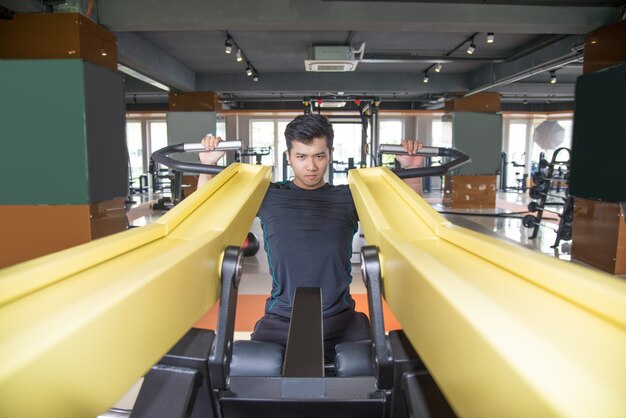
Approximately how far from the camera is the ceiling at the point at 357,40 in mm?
5039

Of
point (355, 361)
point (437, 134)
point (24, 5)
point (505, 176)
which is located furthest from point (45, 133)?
point (505, 176)

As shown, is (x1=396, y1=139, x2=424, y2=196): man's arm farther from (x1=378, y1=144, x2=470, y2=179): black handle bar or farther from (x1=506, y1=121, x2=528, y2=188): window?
(x1=506, y1=121, x2=528, y2=188): window

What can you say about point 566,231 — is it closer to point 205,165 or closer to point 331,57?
point 331,57

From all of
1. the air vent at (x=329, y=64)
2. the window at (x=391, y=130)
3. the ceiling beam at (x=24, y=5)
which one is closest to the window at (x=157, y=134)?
the window at (x=391, y=130)

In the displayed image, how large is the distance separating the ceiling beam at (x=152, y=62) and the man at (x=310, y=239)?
5622 millimetres

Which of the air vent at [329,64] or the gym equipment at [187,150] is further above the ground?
the air vent at [329,64]

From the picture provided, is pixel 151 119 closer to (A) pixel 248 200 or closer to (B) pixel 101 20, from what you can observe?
(B) pixel 101 20

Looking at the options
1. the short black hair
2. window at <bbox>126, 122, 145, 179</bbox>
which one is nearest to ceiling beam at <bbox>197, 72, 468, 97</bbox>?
window at <bbox>126, 122, 145, 179</bbox>

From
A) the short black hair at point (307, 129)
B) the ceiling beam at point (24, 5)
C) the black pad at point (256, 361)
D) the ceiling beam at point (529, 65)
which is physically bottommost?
the black pad at point (256, 361)

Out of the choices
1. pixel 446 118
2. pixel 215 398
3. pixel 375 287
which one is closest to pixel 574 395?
pixel 375 287

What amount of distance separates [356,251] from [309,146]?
4127 mm

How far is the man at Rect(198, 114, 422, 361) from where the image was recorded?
1.75 m

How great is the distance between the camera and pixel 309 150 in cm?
206

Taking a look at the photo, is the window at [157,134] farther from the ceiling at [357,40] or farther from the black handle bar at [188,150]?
the black handle bar at [188,150]
